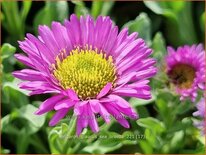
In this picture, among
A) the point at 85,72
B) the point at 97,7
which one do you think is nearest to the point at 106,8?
the point at 97,7

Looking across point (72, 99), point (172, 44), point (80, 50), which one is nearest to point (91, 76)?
point (80, 50)

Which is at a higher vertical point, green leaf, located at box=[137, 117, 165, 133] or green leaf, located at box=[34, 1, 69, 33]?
green leaf, located at box=[34, 1, 69, 33]

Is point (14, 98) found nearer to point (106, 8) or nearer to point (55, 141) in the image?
point (55, 141)

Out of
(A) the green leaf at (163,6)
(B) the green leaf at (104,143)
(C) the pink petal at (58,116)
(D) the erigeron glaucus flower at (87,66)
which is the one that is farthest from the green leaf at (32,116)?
(A) the green leaf at (163,6)

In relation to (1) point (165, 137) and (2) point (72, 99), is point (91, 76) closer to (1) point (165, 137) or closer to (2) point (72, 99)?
(2) point (72, 99)

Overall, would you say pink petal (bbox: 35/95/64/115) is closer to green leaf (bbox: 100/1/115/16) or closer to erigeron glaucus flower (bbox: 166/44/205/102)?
erigeron glaucus flower (bbox: 166/44/205/102)

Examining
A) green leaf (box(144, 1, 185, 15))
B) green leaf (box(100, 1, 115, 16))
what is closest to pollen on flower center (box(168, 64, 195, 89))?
green leaf (box(144, 1, 185, 15))

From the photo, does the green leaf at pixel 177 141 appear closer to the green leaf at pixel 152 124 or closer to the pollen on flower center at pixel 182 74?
the green leaf at pixel 152 124
